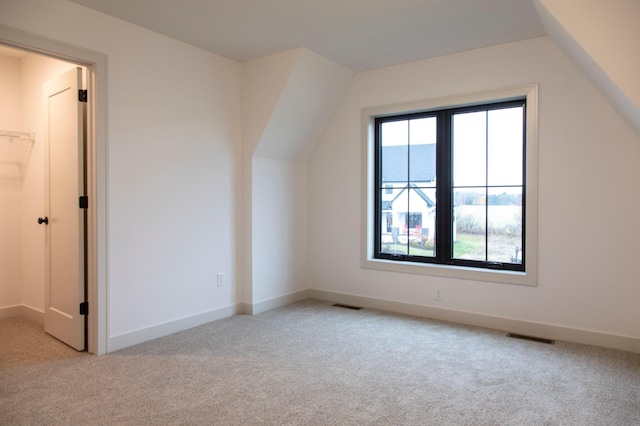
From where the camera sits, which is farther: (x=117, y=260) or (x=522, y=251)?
(x=522, y=251)

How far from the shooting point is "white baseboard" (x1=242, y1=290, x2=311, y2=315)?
4266 millimetres

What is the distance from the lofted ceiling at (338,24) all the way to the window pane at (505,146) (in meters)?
0.66

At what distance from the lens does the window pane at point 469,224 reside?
13.1 ft

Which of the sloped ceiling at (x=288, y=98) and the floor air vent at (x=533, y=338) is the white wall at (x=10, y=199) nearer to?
the sloped ceiling at (x=288, y=98)

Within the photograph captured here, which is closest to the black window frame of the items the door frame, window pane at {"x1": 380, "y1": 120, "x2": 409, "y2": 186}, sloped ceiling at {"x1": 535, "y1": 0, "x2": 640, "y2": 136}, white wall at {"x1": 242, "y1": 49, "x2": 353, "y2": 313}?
window pane at {"x1": 380, "y1": 120, "x2": 409, "y2": 186}

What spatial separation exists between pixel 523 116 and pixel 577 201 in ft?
2.91

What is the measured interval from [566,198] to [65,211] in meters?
4.07

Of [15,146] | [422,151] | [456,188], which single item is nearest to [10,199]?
[15,146]

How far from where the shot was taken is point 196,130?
3.90 metres

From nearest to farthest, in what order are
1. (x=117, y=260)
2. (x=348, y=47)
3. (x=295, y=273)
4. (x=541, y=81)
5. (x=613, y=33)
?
(x=613, y=33) → (x=117, y=260) → (x=541, y=81) → (x=348, y=47) → (x=295, y=273)

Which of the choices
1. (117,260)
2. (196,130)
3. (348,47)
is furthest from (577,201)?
(117,260)

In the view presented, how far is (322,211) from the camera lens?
16.2ft

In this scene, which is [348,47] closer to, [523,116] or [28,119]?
[523,116]

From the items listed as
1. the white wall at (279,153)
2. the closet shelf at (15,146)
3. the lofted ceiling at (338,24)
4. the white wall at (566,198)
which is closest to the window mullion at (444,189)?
the white wall at (566,198)
